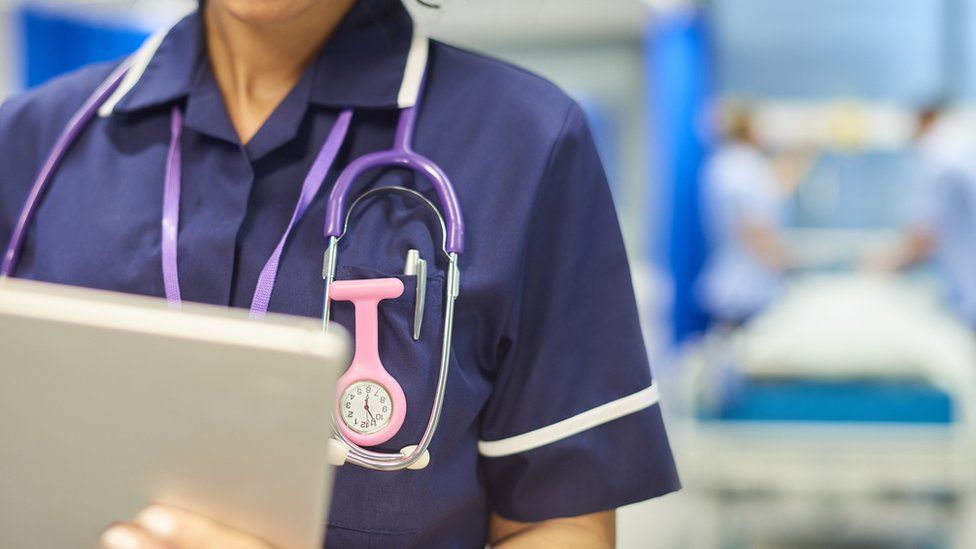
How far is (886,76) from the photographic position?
5441 mm

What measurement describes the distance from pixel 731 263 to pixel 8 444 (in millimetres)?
4310

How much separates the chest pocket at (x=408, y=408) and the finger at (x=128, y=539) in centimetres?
25

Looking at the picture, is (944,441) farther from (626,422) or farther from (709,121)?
(709,121)

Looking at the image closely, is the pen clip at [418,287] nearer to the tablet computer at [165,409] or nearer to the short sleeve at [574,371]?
the short sleeve at [574,371]

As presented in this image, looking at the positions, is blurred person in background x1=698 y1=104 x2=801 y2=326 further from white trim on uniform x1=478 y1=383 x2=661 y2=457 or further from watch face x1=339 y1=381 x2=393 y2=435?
watch face x1=339 y1=381 x2=393 y2=435

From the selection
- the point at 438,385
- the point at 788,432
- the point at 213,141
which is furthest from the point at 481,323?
the point at 788,432

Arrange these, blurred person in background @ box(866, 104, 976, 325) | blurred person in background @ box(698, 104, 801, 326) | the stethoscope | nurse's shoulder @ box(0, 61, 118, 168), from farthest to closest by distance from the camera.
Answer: blurred person in background @ box(698, 104, 801, 326), blurred person in background @ box(866, 104, 976, 325), nurse's shoulder @ box(0, 61, 118, 168), the stethoscope

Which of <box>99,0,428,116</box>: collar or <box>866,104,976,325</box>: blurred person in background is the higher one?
<box>866,104,976,325</box>: blurred person in background

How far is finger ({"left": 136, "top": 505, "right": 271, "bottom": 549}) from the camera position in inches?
26.6

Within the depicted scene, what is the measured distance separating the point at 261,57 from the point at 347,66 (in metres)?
0.09

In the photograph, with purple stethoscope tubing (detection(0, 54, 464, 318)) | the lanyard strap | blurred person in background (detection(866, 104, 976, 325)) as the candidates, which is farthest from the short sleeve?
blurred person in background (detection(866, 104, 976, 325))

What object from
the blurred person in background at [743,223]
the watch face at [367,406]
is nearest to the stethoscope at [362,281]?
the watch face at [367,406]

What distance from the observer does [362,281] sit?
0.89m

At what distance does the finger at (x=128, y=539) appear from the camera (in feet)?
2.18
